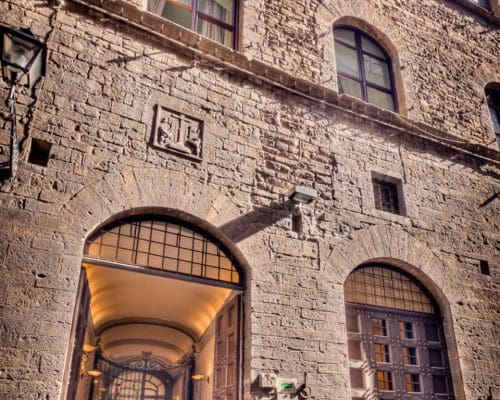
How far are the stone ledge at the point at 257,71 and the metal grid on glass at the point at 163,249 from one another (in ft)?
7.74

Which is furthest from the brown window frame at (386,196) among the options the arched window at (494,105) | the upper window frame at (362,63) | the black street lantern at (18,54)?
the black street lantern at (18,54)

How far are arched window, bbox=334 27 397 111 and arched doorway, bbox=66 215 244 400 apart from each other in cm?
378

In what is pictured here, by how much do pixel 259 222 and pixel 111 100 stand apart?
2.19 m

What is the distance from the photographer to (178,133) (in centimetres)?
540

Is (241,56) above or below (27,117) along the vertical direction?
above

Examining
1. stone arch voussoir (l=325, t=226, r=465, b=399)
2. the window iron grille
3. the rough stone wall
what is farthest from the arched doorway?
the rough stone wall

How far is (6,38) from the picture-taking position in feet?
11.7

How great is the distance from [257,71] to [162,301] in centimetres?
450

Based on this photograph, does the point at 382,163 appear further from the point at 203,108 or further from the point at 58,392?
the point at 58,392

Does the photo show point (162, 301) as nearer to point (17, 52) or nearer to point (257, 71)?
point (257, 71)

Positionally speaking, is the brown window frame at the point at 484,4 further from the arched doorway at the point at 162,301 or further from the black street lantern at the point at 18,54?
the black street lantern at the point at 18,54

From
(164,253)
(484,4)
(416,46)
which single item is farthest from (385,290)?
(484,4)

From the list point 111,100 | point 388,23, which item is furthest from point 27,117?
point 388,23

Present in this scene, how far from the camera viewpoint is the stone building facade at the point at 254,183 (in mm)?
4297
